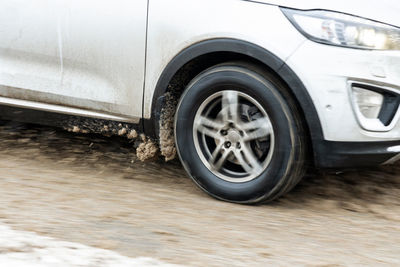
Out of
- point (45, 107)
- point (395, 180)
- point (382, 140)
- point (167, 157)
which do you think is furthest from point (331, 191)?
point (45, 107)

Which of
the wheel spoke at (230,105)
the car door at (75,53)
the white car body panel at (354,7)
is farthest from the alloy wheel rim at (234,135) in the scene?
the white car body panel at (354,7)

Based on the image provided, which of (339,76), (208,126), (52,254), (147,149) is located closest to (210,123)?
(208,126)

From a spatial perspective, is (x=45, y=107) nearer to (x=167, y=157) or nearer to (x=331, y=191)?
(x=167, y=157)

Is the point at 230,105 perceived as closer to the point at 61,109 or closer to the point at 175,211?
the point at 175,211

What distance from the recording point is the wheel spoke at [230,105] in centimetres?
377

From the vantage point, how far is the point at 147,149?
421 centimetres

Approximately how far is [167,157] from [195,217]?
723mm

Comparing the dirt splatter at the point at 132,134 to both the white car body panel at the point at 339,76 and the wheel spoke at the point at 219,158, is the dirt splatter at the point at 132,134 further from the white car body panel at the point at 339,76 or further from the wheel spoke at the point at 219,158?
the white car body panel at the point at 339,76

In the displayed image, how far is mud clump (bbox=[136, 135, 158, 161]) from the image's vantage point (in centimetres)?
419

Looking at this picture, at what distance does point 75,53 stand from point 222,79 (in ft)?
3.15

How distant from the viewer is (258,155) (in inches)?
149

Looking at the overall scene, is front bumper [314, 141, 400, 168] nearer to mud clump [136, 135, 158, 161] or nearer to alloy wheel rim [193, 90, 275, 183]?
alloy wheel rim [193, 90, 275, 183]

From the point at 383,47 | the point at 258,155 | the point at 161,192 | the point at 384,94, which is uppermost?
the point at 383,47

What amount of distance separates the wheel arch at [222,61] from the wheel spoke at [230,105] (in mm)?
221
